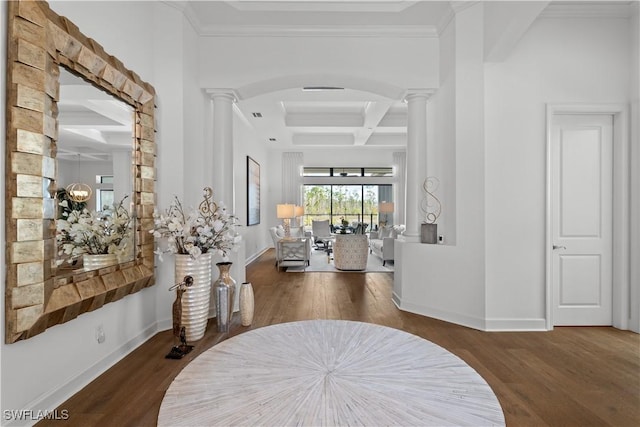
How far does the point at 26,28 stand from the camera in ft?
5.43

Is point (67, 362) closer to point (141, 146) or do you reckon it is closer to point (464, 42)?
point (141, 146)

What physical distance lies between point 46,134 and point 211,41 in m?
2.35

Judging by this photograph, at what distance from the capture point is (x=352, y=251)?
19.1 feet

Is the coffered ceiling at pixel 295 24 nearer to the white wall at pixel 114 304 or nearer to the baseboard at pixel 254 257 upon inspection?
the white wall at pixel 114 304

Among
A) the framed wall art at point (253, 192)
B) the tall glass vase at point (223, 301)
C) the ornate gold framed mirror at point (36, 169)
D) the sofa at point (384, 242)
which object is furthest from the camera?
the framed wall art at point (253, 192)

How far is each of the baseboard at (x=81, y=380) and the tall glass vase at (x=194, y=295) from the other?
417mm

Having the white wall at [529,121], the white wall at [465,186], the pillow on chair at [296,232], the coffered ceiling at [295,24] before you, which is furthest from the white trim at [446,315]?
the pillow on chair at [296,232]

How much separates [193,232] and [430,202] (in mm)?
2602

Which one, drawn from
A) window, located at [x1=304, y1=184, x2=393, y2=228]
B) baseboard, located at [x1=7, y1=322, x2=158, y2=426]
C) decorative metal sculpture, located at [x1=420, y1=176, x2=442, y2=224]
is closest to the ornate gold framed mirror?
baseboard, located at [x1=7, y1=322, x2=158, y2=426]

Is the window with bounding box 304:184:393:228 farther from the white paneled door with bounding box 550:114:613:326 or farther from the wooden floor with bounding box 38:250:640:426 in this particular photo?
the white paneled door with bounding box 550:114:613:326

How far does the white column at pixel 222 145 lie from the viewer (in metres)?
3.58

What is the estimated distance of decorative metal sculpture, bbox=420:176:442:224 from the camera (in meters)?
3.56

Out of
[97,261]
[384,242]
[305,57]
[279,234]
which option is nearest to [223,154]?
[305,57]

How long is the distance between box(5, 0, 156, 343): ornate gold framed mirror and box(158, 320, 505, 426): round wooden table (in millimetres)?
1157
